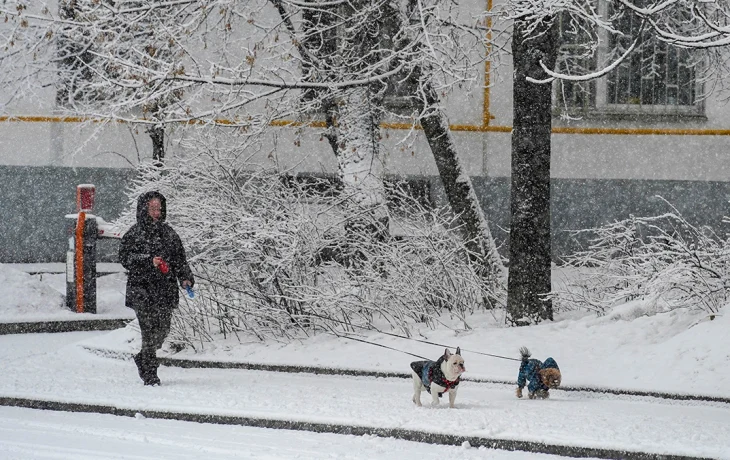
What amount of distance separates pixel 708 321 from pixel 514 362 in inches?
77.4

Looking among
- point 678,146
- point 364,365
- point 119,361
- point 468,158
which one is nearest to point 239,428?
point 364,365

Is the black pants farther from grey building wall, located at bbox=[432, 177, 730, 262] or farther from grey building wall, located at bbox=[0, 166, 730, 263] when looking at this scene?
grey building wall, located at bbox=[432, 177, 730, 262]

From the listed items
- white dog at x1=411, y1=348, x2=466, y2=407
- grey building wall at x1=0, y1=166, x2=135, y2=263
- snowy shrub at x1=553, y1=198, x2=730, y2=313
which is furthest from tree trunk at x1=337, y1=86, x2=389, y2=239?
grey building wall at x1=0, y1=166, x2=135, y2=263

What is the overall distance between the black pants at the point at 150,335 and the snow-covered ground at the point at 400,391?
0.58ft

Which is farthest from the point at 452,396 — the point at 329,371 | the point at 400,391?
the point at 329,371

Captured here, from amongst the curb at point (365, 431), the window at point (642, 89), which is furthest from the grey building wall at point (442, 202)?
the curb at point (365, 431)

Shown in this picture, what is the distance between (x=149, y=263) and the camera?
10281 mm

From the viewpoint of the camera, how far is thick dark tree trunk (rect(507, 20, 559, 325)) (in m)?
12.3

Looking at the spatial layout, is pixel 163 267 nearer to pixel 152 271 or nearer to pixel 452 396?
pixel 152 271

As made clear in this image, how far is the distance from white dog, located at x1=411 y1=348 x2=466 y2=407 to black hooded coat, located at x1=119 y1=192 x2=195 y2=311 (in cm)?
280

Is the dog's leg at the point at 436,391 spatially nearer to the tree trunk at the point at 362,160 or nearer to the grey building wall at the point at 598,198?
the tree trunk at the point at 362,160

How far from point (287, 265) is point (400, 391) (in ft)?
9.11

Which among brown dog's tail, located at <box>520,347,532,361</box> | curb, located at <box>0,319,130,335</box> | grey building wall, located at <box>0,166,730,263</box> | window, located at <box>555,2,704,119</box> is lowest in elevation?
curb, located at <box>0,319,130,335</box>

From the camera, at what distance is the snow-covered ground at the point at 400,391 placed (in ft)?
24.4
